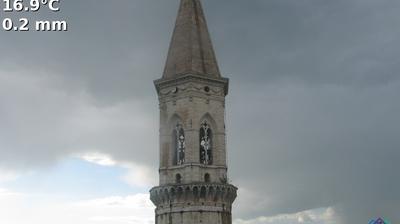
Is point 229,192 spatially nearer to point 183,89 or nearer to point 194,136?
point 194,136

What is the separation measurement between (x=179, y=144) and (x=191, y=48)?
8.84 meters

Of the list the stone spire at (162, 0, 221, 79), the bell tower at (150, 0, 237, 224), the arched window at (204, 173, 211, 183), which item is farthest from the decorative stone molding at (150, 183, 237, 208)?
the stone spire at (162, 0, 221, 79)

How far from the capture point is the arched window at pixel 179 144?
2131 inches

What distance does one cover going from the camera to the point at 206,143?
2152 inches

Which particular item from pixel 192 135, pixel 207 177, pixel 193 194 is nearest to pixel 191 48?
pixel 192 135

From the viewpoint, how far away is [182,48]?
5694cm

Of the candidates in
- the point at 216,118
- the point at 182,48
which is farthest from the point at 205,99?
the point at 182,48

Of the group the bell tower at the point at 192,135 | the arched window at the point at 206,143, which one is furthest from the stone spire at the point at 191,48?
the arched window at the point at 206,143

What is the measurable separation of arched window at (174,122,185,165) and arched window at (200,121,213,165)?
1639 millimetres

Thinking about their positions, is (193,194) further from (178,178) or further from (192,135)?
(192,135)

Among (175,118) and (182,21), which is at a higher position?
(182,21)

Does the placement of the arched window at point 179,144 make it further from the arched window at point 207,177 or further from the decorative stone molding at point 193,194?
the decorative stone molding at point 193,194

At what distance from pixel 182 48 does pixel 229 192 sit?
45.3 feet

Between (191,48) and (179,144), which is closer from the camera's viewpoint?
(179,144)
